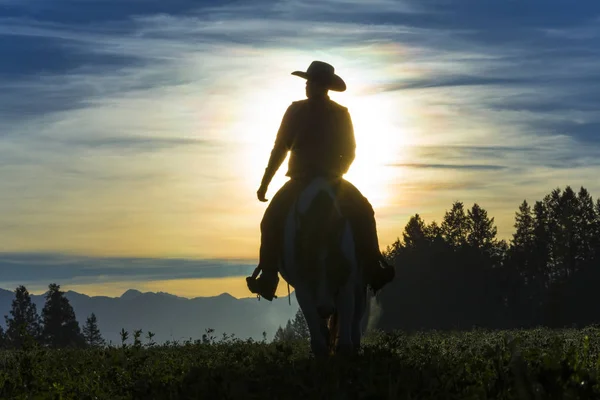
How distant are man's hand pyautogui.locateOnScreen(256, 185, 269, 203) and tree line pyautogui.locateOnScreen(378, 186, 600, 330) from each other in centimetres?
7816

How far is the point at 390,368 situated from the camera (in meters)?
7.92

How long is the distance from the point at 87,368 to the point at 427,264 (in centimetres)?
9231

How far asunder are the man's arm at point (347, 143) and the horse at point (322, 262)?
2.04ft

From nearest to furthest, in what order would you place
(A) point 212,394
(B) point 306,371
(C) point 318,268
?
(A) point 212,394
(B) point 306,371
(C) point 318,268

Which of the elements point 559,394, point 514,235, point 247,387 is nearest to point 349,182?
point 247,387

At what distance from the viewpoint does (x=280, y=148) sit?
1280 centimetres

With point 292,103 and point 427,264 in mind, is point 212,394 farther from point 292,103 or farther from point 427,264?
point 427,264

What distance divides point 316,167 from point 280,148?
82 cm

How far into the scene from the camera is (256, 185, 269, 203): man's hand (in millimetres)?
13086

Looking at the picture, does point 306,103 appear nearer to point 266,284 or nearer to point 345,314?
point 266,284

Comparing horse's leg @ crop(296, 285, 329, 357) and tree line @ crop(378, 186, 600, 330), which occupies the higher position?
tree line @ crop(378, 186, 600, 330)

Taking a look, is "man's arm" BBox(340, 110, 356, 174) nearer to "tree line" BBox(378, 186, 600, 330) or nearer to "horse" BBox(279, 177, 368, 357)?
"horse" BBox(279, 177, 368, 357)

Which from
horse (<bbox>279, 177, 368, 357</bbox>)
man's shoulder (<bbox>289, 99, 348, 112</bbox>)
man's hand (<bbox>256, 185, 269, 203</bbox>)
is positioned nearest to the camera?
horse (<bbox>279, 177, 368, 357</bbox>)

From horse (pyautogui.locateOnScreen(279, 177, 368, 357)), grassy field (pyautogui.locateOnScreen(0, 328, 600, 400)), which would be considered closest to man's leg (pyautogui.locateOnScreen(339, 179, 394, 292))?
horse (pyautogui.locateOnScreen(279, 177, 368, 357))
